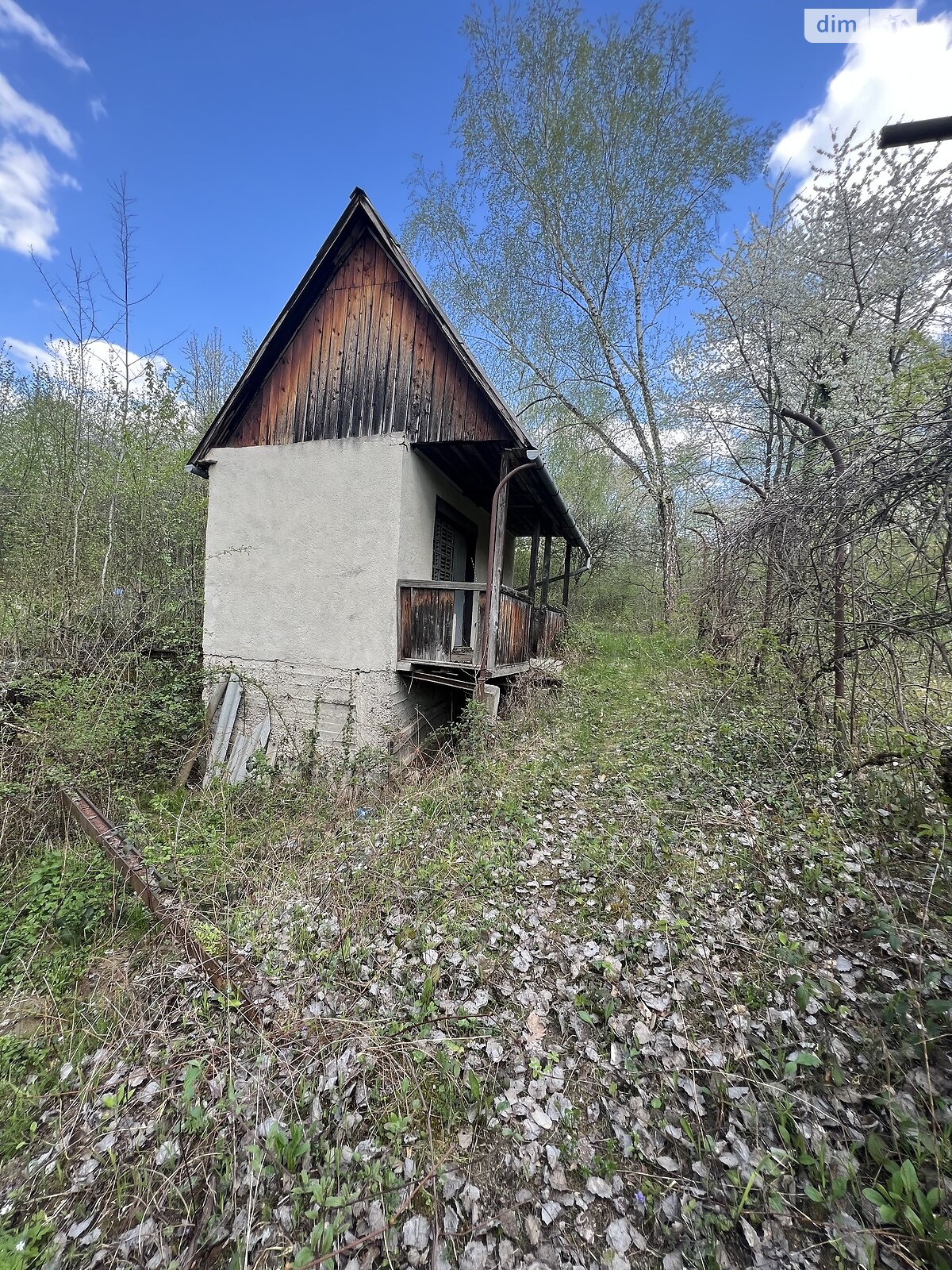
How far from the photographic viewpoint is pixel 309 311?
689 centimetres

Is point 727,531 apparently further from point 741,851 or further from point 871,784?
point 741,851

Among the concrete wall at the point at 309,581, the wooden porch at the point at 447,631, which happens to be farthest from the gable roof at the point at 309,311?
the wooden porch at the point at 447,631

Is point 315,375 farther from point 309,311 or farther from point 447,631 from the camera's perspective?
point 447,631

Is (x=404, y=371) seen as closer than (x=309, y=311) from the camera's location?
Yes

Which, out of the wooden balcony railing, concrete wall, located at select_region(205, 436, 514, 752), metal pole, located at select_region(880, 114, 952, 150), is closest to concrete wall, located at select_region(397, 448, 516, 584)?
concrete wall, located at select_region(205, 436, 514, 752)

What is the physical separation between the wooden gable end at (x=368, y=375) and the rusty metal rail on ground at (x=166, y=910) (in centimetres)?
536

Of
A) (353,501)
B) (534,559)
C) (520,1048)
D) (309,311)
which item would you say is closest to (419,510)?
(353,501)

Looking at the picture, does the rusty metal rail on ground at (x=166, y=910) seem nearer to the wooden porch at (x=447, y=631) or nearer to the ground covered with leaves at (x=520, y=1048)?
the ground covered with leaves at (x=520, y=1048)

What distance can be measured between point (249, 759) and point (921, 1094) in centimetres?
685

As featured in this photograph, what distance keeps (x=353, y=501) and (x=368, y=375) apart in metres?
Answer: 1.80

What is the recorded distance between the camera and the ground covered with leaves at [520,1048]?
67.0 inches

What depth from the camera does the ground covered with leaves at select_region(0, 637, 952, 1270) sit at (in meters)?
1.70

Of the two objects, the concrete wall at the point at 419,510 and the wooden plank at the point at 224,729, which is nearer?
the concrete wall at the point at 419,510

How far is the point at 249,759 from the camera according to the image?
6.59 meters
